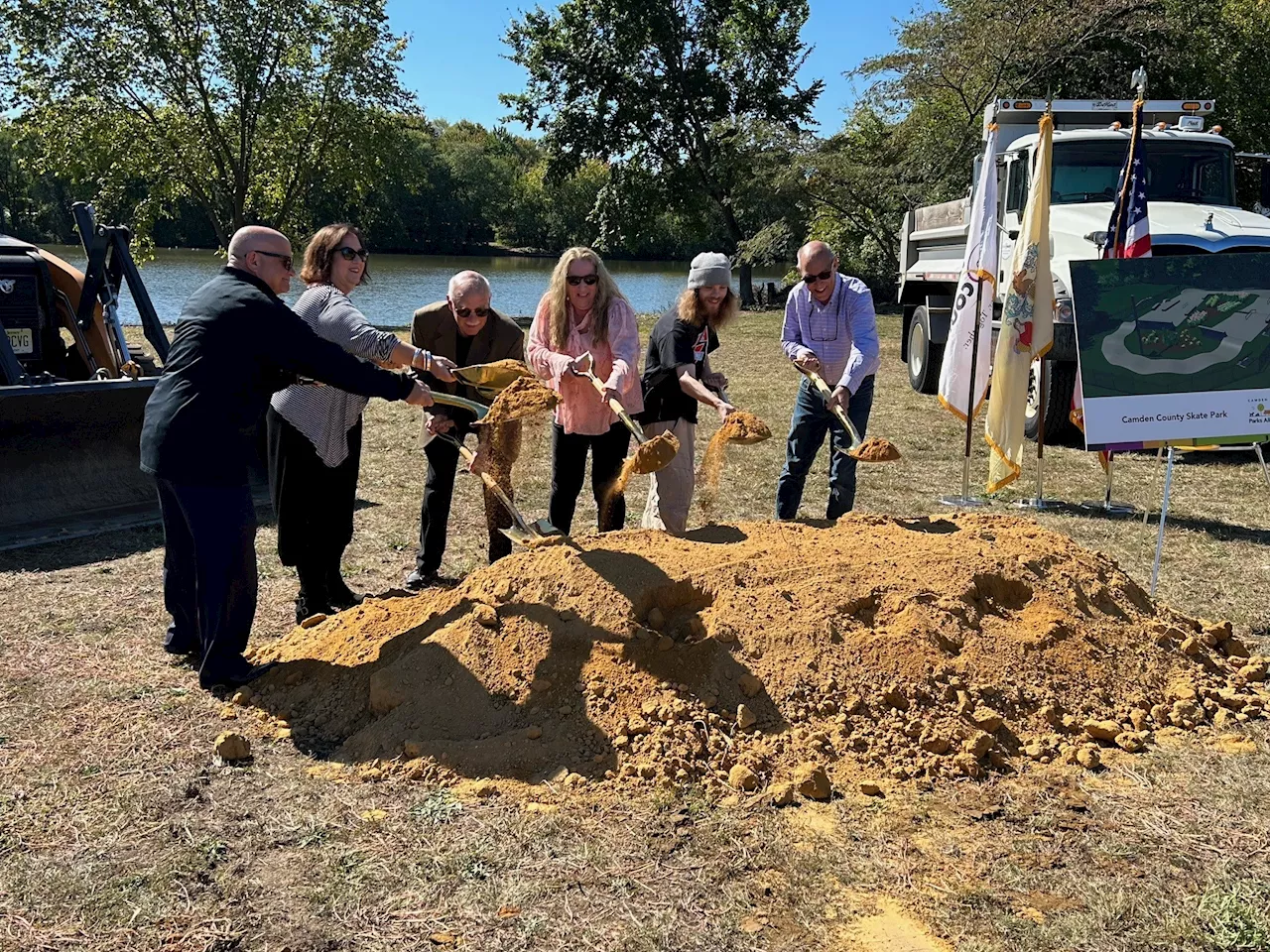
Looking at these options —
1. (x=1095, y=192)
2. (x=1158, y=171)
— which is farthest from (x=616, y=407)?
(x=1158, y=171)

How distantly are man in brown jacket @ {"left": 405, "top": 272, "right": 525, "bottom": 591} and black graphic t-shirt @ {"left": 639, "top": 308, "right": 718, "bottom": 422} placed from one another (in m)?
0.69

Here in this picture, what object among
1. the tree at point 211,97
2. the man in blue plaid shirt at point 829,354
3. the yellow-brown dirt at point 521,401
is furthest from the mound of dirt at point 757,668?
A: the tree at point 211,97

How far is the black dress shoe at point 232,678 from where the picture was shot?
4.25 meters

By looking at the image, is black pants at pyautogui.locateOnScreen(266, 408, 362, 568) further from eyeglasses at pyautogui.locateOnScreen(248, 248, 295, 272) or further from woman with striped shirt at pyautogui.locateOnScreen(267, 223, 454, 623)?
eyeglasses at pyautogui.locateOnScreen(248, 248, 295, 272)

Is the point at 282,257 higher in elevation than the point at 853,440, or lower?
higher

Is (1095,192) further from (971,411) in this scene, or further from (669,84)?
(669,84)

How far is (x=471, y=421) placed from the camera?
5.44m

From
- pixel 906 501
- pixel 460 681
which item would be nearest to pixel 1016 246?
pixel 906 501

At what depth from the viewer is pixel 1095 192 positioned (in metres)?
10.2

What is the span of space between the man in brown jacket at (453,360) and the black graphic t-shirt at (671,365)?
689 mm

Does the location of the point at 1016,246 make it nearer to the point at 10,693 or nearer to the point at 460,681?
the point at 460,681

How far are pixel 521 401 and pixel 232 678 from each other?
1700mm

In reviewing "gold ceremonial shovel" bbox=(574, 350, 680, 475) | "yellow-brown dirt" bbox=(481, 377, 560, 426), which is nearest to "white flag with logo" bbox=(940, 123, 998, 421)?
"gold ceremonial shovel" bbox=(574, 350, 680, 475)

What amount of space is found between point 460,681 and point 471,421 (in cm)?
178
